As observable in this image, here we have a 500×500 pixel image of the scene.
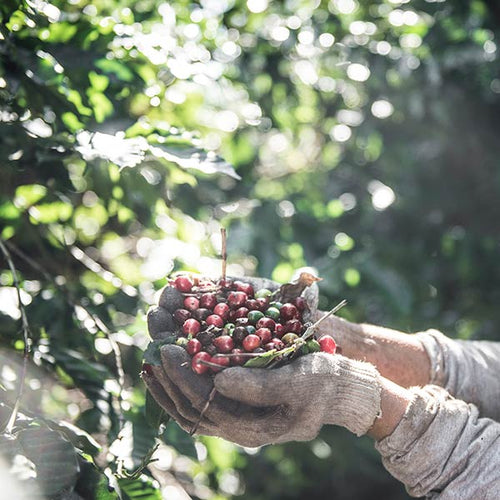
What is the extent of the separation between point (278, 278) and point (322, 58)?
803mm

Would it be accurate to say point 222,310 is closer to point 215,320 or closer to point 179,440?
point 215,320

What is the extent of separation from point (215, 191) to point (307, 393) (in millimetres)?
1433

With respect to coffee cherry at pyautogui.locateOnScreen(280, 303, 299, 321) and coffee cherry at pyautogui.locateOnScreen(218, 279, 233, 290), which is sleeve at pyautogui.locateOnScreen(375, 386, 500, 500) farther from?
coffee cherry at pyautogui.locateOnScreen(218, 279, 233, 290)

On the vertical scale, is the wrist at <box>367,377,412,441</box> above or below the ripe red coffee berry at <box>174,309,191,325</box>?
below

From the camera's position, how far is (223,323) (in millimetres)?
1344

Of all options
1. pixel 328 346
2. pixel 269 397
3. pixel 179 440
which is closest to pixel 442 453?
pixel 328 346

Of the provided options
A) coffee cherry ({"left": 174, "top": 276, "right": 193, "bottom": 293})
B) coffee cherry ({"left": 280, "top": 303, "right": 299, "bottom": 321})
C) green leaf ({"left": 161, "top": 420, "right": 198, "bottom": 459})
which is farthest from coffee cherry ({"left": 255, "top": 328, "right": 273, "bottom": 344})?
green leaf ({"left": 161, "top": 420, "right": 198, "bottom": 459})

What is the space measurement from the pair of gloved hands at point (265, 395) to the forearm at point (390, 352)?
1.02ft

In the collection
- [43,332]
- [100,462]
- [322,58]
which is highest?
[322,58]

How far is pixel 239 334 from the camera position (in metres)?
1.29

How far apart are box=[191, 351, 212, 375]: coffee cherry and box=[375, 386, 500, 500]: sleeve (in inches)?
16.8

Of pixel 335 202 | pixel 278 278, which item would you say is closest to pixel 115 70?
pixel 278 278

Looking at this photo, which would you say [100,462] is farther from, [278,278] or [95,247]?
[95,247]

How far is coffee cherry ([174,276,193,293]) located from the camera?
1.42 metres
